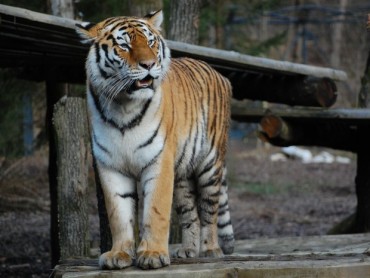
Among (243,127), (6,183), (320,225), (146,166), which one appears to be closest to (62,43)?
(146,166)

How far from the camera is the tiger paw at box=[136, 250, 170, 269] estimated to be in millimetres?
4695

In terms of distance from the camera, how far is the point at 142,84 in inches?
189

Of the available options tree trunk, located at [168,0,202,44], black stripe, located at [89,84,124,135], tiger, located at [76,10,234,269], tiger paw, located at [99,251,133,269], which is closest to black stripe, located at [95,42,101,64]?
tiger, located at [76,10,234,269]

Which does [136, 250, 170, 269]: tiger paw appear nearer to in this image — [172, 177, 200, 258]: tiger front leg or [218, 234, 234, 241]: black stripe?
[172, 177, 200, 258]: tiger front leg

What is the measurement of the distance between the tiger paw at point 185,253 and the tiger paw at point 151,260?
1033 millimetres

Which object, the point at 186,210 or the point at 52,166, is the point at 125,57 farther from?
the point at 52,166

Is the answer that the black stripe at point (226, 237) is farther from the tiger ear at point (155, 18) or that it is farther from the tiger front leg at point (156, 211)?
the tiger ear at point (155, 18)

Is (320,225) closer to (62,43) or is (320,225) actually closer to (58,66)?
(58,66)

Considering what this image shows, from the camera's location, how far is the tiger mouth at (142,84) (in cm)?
479

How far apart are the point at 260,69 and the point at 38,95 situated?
5.30 metres

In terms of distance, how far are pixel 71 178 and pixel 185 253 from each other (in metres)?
1.01

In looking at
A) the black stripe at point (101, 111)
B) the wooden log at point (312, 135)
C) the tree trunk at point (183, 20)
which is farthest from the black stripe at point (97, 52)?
the wooden log at point (312, 135)

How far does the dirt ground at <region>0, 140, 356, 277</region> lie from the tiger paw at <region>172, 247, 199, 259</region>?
300 cm

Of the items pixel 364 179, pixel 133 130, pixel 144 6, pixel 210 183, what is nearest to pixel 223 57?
pixel 210 183
